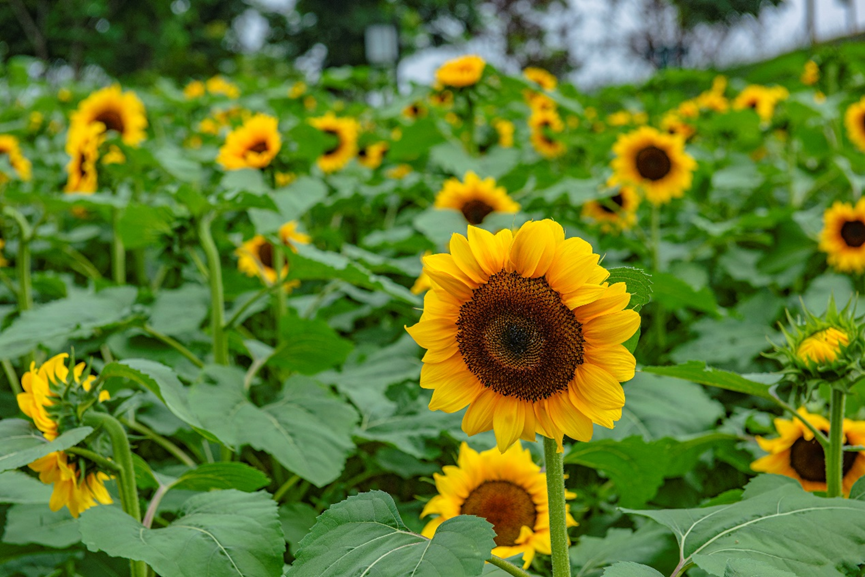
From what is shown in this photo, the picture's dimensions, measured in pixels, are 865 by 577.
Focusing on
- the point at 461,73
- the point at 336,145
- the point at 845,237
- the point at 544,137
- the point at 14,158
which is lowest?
the point at 14,158

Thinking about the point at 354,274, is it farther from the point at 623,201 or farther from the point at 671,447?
the point at 623,201

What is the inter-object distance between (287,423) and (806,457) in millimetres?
911

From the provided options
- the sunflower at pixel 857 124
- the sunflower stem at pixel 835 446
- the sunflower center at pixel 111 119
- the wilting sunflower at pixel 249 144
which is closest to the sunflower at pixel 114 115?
the sunflower center at pixel 111 119

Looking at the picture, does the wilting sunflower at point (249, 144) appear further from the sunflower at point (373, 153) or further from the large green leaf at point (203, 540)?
the sunflower at point (373, 153)

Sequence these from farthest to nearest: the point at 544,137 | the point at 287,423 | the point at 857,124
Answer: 1. the point at 544,137
2. the point at 857,124
3. the point at 287,423

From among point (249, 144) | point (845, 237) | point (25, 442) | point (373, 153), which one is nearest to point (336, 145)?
point (373, 153)

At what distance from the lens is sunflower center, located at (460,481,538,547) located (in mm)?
1288

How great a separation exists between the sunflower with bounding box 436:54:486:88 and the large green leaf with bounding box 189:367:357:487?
145cm

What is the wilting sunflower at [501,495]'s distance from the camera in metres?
1.28

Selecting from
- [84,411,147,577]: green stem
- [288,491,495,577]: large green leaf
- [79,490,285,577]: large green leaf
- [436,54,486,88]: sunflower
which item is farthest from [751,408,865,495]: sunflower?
[436,54,486,88]: sunflower

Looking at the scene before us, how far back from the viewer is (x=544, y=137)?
155 inches

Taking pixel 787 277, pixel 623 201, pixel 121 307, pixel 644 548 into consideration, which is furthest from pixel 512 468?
pixel 623 201

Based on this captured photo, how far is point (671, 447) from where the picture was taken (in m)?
1.46

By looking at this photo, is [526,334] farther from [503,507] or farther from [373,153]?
[373,153]
